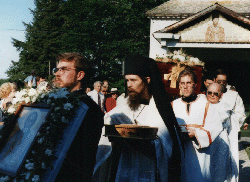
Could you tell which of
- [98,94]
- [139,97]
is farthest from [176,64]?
[98,94]

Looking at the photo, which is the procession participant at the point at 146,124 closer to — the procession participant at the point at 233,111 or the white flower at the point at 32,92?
the white flower at the point at 32,92

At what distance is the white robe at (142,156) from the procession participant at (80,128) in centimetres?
73

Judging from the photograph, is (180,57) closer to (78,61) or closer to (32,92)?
(78,61)

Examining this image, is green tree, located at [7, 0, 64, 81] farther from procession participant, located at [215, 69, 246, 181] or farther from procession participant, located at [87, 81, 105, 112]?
procession participant, located at [215, 69, 246, 181]

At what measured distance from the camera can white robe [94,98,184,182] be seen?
3.58m

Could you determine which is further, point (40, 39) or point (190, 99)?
point (40, 39)

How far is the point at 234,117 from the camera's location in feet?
24.2

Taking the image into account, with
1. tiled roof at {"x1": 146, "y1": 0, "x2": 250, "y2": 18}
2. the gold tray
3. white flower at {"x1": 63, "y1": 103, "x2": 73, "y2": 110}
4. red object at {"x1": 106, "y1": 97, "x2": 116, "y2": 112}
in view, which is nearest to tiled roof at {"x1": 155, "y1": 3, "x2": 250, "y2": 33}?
tiled roof at {"x1": 146, "y1": 0, "x2": 250, "y2": 18}

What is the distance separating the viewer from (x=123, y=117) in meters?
3.97

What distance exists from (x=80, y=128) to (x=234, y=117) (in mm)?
5167

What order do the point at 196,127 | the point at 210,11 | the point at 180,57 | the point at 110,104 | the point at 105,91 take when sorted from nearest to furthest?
the point at 196,127 → the point at 180,57 → the point at 110,104 → the point at 105,91 → the point at 210,11

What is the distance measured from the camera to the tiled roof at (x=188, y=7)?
1669cm

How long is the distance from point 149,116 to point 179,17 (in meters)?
13.6

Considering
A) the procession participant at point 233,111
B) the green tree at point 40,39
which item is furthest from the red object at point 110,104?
the green tree at point 40,39
